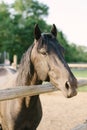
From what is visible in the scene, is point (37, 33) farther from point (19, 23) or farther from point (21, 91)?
point (19, 23)

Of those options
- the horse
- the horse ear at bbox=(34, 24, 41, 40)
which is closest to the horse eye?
the horse

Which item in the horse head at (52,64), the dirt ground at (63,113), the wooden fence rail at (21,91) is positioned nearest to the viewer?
the wooden fence rail at (21,91)

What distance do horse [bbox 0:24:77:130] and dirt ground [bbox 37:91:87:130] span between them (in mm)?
2416

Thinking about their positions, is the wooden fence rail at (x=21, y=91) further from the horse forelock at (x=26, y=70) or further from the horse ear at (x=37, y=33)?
the horse ear at (x=37, y=33)

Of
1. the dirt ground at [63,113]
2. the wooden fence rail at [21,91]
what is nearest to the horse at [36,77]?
the wooden fence rail at [21,91]

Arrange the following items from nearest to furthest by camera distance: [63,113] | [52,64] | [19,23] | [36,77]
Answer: [52,64] → [36,77] → [63,113] → [19,23]

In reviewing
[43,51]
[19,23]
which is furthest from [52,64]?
[19,23]

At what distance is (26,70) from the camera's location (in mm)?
3834

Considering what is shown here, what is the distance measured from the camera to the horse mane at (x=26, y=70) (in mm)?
3770

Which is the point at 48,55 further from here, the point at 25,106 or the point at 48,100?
the point at 48,100

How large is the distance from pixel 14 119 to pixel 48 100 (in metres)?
6.31

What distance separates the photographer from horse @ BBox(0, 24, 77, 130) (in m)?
3.28

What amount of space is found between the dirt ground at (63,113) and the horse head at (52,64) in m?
2.92

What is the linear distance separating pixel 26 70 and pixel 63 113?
4.36 metres
